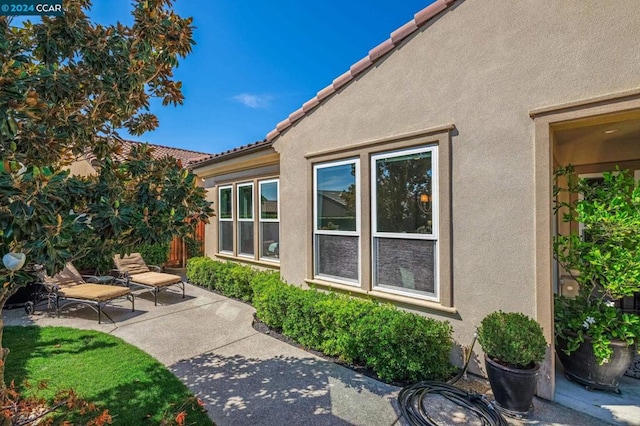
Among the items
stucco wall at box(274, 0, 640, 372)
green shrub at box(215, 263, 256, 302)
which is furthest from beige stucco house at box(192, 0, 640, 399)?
green shrub at box(215, 263, 256, 302)

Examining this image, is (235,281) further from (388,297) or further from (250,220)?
(388,297)

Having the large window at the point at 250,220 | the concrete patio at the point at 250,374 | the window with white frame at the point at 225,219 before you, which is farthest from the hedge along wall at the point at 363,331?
the window with white frame at the point at 225,219

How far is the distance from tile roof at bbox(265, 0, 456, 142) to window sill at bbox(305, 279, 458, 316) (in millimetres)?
4054

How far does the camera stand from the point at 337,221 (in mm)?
6566

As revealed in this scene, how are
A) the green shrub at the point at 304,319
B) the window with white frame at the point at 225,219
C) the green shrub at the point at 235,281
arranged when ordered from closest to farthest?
the green shrub at the point at 304,319 < the green shrub at the point at 235,281 < the window with white frame at the point at 225,219

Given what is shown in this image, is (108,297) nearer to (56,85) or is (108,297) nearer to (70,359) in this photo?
(70,359)

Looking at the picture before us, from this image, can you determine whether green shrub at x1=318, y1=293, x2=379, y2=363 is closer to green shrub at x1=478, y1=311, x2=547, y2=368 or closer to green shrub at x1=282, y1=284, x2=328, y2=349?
green shrub at x1=282, y1=284, x2=328, y2=349

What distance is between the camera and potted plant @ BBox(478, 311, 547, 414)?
145 inches

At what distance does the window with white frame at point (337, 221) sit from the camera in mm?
6199

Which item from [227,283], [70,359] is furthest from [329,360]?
[227,283]

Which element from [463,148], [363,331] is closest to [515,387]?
[363,331]

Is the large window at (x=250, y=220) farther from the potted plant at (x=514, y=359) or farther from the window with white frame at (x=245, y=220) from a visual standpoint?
the potted plant at (x=514, y=359)

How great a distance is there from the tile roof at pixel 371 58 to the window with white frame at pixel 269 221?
213 centimetres

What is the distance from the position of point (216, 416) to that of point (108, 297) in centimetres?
561
